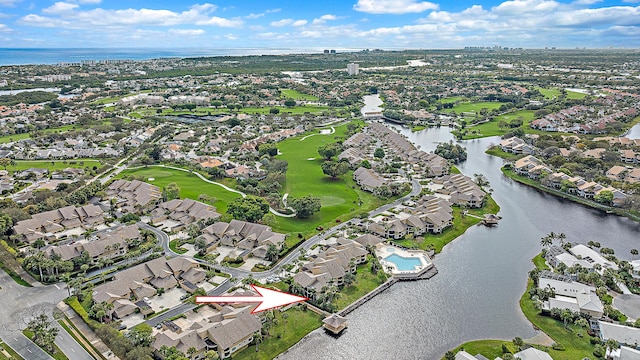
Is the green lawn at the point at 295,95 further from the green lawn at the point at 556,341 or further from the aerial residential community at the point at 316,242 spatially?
the green lawn at the point at 556,341

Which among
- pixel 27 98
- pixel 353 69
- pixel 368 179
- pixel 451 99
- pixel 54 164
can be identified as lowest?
pixel 368 179

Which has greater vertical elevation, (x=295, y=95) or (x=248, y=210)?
(x=295, y=95)

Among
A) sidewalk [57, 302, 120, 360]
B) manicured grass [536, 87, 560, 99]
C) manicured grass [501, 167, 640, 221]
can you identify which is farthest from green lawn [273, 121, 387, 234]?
manicured grass [536, 87, 560, 99]

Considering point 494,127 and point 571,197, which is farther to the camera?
point 494,127

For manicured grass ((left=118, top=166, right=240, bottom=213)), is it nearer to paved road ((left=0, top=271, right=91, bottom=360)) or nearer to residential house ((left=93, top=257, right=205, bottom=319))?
residential house ((left=93, top=257, right=205, bottom=319))

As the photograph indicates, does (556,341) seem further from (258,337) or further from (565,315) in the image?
(258,337)

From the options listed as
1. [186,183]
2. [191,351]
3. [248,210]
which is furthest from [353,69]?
[191,351]

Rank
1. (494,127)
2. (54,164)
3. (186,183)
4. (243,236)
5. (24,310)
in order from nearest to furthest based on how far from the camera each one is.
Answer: (24,310)
(243,236)
(186,183)
(54,164)
(494,127)
